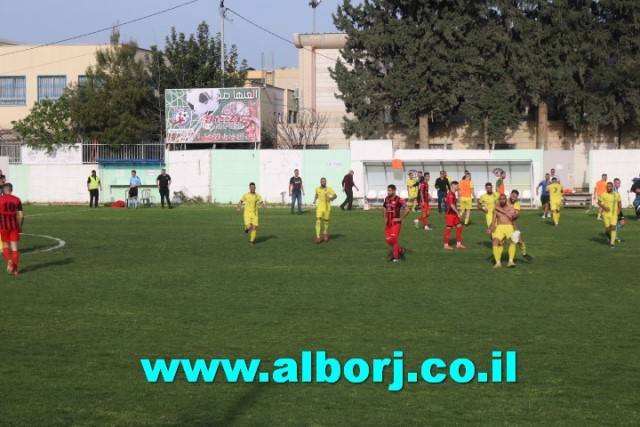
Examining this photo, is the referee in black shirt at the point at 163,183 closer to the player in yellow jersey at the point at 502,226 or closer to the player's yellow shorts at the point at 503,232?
the player in yellow jersey at the point at 502,226

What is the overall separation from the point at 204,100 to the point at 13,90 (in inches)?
765

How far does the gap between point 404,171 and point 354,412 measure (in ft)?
125

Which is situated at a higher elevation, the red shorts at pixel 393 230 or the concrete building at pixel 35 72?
the concrete building at pixel 35 72

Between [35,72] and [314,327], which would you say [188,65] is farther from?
[314,327]

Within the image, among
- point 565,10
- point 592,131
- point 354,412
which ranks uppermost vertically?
point 565,10

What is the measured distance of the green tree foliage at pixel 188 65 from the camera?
201 feet

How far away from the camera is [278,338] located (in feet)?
40.7

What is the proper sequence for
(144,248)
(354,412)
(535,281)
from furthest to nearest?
1. (144,248)
2. (535,281)
3. (354,412)

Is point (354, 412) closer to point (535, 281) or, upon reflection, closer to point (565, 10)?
point (535, 281)

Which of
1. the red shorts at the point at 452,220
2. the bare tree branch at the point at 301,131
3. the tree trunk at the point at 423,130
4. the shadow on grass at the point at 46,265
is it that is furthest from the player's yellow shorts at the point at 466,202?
the bare tree branch at the point at 301,131

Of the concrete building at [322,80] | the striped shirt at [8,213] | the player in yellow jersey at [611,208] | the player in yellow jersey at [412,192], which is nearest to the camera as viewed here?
the striped shirt at [8,213]

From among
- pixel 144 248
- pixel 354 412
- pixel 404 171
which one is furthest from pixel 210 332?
pixel 404 171

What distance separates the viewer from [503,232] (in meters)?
20.3

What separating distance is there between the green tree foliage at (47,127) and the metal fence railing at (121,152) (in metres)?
1.54
